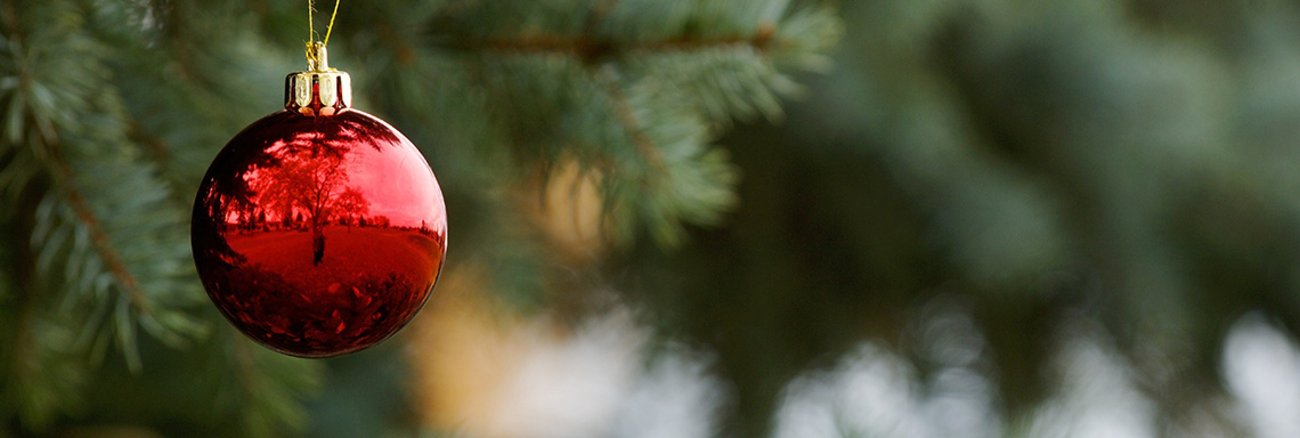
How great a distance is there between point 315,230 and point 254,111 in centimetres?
18

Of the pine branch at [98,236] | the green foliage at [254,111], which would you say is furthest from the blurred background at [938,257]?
the pine branch at [98,236]

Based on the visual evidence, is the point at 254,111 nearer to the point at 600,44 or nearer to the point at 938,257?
→ the point at 600,44

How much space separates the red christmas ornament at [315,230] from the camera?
13.4 inches

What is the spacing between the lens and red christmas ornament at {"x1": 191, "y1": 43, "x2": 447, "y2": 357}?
1.12 feet

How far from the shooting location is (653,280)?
1086 millimetres

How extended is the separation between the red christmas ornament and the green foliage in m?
0.07

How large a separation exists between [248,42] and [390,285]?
0.24m

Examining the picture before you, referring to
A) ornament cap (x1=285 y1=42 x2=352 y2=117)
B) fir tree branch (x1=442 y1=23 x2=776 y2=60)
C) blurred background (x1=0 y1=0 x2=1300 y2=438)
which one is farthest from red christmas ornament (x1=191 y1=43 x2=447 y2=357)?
blurred background (x1=0 y1=0 x2=1300 y2=438)

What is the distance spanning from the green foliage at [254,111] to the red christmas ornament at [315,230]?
72mm

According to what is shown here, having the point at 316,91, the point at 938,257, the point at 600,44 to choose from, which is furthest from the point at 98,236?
the point at 938,257

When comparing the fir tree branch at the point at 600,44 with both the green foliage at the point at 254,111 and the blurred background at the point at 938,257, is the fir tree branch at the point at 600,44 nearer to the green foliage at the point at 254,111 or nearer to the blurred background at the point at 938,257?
the green foliage at the point at 254,111

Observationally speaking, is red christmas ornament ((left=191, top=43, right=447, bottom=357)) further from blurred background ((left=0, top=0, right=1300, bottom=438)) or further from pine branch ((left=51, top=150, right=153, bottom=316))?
blurred background ((left=0, top=0, right=1300, bottom=438))

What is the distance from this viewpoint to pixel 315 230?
0.34m

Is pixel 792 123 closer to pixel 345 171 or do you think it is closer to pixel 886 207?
pixel 886 207
